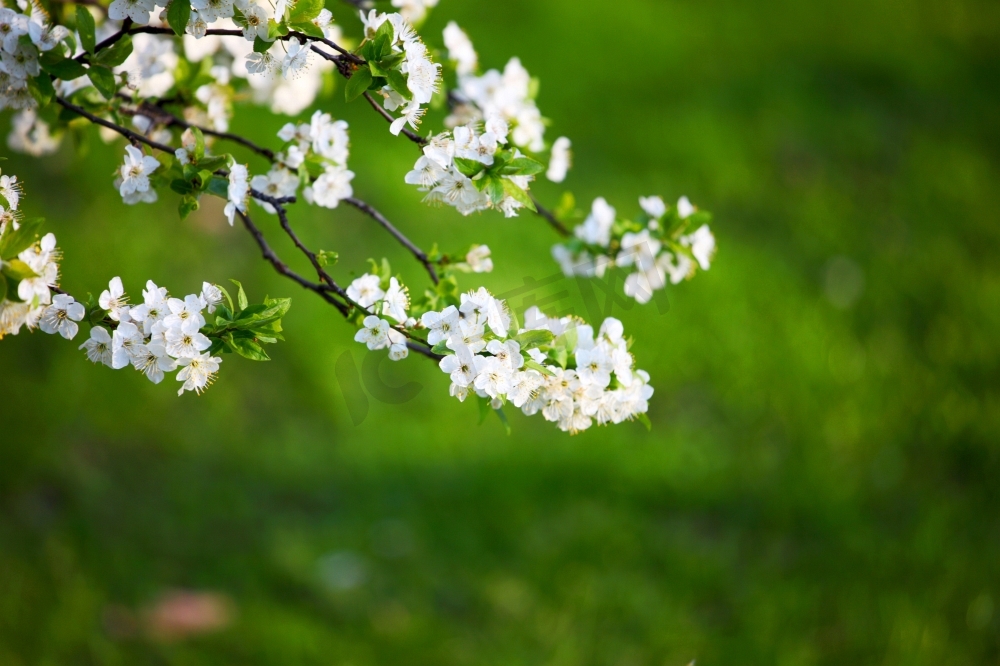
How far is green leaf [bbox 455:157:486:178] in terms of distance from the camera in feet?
3.62

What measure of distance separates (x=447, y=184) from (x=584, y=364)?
0.33 metres

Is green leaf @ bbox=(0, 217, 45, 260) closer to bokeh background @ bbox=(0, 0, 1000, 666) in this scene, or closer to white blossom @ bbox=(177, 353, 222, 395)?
white blossom @ bbox=(177, 353, 222, 395)

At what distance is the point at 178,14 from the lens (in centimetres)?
107

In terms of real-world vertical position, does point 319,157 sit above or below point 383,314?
above

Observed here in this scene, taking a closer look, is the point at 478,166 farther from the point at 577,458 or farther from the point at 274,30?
the point at 577,458

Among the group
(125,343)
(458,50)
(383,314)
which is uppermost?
(458,50)

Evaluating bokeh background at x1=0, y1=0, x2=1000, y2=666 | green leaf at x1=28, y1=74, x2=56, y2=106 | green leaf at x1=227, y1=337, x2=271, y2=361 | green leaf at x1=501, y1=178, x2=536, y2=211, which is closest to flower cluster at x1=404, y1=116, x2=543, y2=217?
green leaf at x1=501, y1=178, x2=536, y2=211

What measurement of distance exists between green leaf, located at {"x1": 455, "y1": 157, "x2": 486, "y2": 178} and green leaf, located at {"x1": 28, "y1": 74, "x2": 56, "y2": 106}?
23.8 inches

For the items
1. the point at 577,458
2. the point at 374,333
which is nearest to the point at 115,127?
the point at 374,333

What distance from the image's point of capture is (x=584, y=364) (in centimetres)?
113

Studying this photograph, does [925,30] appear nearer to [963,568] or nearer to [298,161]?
[963,568]

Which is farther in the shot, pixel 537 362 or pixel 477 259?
pixel 477 259

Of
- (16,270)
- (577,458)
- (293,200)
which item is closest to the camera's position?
(16,270)

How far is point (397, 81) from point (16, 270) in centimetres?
54
